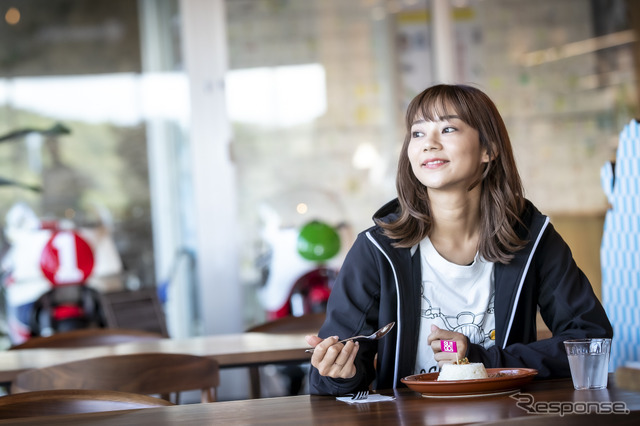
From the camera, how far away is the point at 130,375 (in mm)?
2062

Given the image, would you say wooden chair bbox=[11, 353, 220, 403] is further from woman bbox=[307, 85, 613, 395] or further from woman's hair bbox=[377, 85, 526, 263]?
woman's hair bbox=[377, 85, 526, 263]

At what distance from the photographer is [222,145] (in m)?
4.54

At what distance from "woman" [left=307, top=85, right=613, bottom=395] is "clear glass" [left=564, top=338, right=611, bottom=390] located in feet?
0.59

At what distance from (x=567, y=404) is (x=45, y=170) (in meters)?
3.89

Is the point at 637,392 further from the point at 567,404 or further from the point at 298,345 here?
the point at 298,345

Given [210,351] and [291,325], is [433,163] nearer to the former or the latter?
[210,351]

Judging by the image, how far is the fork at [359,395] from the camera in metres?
1.54

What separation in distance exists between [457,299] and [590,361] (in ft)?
1.40

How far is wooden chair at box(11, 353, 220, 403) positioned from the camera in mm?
2010

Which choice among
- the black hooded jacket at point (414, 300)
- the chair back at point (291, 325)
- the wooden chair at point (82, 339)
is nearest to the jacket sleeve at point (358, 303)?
the black hooded jacket at point (414, 300)

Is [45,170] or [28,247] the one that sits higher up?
[45,170]

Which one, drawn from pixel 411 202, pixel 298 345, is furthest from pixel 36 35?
pixel 411 202

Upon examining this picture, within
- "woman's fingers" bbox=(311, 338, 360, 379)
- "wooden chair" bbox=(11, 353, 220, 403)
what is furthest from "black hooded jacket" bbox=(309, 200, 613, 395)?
"wooden chair" bbox=(11, 353, 220, 403)

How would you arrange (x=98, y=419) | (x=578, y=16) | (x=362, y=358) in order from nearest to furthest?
(x=98, y=419)
(x=362, y=358)
(x=578, y=16)
